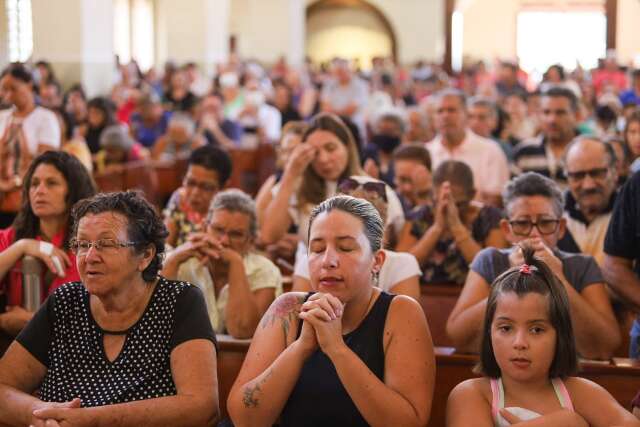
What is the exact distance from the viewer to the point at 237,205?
14.5ft

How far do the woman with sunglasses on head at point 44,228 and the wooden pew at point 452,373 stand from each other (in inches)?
27.4

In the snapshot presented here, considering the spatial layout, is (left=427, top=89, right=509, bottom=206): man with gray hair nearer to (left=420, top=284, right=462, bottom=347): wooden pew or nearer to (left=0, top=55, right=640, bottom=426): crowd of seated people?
(left=0, top=55, right=640, bottom=426): crowd of seated people

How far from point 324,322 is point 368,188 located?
1.66 m

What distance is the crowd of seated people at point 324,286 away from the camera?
9.57ft

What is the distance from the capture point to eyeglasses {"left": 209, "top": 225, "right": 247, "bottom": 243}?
14.4ft

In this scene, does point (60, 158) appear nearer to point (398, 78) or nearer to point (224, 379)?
point (224, 379)

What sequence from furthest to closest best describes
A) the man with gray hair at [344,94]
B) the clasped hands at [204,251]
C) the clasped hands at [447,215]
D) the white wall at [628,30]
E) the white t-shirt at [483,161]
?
the white wall at [628,30], the man with gray hair at [344,94], the white t-shirt at [483,161], the clasped hands at [447,215], the clasped hands at [204,251]

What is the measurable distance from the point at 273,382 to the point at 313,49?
28.0 meters

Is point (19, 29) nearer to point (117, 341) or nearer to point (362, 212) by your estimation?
point (117, 341)

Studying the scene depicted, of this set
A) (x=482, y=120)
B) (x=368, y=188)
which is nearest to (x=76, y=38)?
(x=482, y=120)

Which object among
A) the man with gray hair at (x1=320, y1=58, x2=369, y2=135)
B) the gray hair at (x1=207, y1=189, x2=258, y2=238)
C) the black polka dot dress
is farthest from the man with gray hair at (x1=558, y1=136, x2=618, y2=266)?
the man with gray hair at (x1=320, y1=58, x2=369, y2=135)

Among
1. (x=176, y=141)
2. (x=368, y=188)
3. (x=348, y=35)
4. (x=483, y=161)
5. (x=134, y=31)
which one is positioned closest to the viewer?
(x=368, y=188)

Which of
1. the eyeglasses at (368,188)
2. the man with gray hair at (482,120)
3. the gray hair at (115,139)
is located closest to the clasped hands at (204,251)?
the eyeglasses at (368,188)

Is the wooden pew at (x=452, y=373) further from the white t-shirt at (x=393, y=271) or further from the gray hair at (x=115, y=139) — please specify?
the gray hair at (x=115, y=139)
